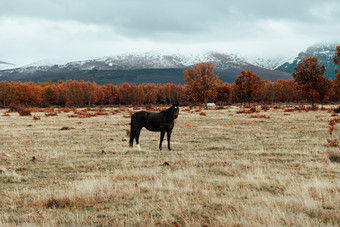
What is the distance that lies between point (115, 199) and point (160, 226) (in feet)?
5.58

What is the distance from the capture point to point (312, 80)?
51.1 m

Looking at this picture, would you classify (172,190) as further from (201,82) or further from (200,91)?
(201,82)

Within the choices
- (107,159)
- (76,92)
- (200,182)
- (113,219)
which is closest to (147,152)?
(107,159)

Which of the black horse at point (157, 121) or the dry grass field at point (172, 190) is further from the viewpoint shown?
the black horse at point (157, 121)

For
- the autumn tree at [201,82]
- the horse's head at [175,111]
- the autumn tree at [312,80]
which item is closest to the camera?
the horse's head at [175,111]

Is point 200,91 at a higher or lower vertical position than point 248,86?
lower

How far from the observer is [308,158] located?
9891mm

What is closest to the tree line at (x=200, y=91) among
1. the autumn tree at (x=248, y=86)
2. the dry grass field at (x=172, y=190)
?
the autumn tree at (x=248, y=86)

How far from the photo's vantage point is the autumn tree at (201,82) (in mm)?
67062

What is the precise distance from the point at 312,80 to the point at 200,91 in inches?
950

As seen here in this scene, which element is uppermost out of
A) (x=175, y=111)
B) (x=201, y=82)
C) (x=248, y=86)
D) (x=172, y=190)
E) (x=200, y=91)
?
(x=201, y=82)

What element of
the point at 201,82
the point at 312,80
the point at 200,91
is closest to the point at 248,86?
the point at 201,82

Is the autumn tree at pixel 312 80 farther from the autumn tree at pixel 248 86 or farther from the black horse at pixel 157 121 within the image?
the black horse at pixel 157 121

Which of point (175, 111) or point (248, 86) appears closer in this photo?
point (175, 111)
